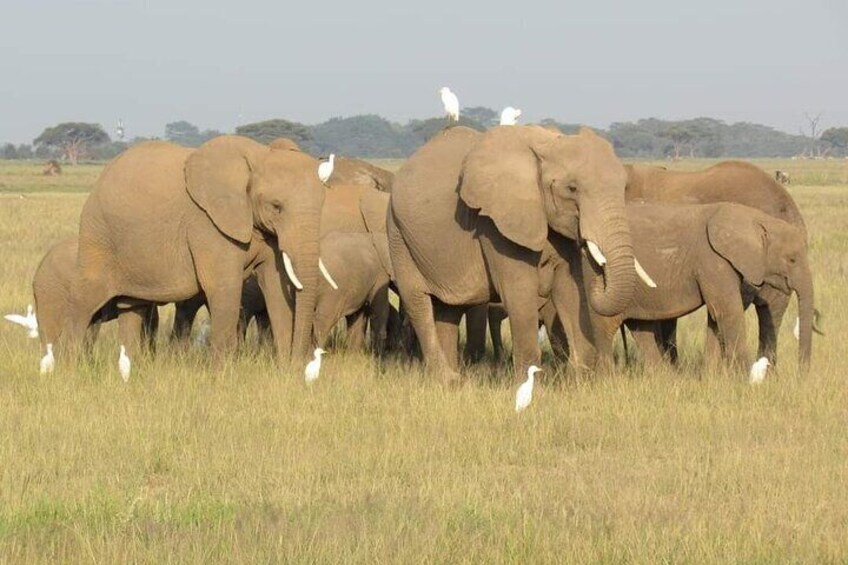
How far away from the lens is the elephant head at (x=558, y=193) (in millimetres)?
9242

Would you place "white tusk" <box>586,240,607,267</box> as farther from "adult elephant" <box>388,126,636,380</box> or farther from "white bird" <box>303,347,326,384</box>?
"white bird" <box>303,347,326,384</box>

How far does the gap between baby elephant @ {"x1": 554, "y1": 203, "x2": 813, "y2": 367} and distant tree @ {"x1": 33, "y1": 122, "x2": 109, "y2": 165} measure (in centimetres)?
10572

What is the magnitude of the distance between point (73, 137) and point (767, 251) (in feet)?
361

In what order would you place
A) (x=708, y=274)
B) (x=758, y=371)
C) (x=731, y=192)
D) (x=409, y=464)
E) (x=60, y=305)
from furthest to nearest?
(x=731, y=192), (x=60, y=305), (x=708, y=274), (x=758, y=371), (x=409, y=464)

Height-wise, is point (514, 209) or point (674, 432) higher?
point (514, 209)

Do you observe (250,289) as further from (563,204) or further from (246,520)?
(246,520)

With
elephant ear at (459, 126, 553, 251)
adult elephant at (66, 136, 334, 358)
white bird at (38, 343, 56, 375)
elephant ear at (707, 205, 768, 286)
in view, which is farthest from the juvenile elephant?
elephant ear at (707, 205, 768, 286)

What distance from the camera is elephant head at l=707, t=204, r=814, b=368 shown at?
1030cm

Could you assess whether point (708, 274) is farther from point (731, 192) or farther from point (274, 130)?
point (274, 130)

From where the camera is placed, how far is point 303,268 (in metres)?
10.8

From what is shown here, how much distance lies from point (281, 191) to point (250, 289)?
1775 millimetres

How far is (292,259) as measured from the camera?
35.4ft

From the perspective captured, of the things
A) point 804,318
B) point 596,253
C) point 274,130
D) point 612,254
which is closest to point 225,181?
point 596,253

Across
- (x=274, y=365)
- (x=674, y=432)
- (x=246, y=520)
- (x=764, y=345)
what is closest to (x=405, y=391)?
(x=274, y=365)
